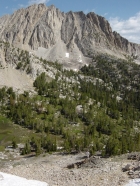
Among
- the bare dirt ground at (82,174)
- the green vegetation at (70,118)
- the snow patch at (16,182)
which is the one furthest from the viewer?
the green vegetation at (70,118)

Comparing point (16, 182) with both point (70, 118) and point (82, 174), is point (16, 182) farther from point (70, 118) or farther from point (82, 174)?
point (70, 118)

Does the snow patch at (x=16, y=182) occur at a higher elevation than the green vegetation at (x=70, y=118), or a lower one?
lower

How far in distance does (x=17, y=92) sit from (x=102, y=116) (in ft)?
154

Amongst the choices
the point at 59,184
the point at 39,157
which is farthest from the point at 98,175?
the point at 39,157

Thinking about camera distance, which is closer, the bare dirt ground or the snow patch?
the bare dirt ground

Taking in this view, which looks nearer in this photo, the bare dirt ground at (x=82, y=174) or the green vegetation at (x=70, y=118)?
the bare dirt ground at (x=82, y=174)

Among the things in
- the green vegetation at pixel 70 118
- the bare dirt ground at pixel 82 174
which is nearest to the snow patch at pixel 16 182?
the bare dirt ground at pixel 82 174

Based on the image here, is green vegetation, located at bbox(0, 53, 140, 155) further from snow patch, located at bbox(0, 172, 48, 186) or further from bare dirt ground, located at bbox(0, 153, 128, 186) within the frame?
snow patch, located at bbox(0, 172, 48, 186)

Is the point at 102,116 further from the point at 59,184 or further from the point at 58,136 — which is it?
the point at 59,184

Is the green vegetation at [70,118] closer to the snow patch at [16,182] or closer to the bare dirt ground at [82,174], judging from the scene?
the bare dirt ground at [82,174]

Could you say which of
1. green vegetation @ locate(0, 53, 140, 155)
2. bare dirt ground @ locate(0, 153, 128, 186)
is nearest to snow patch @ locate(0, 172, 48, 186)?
bare dirt ground @ locate(0, 153, 128, 186)

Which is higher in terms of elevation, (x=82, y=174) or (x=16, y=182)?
(x=82, y=174)

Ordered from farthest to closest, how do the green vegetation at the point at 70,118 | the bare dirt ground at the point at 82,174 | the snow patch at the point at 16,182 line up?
the green vegetation at the point at 70,118
the snow patch at the point at 16,182
the bare dirt ground at the point at 82,174

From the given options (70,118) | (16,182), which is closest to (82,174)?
(16,182)
